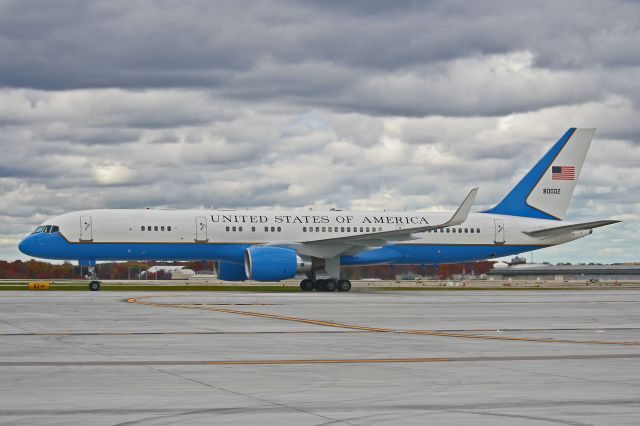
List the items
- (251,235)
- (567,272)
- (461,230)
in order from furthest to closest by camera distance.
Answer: (567,272) < (461,230) < (251,235)

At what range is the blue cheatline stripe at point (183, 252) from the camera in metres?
51.7

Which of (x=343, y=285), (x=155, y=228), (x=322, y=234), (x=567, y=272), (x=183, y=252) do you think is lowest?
(x=343, y=285)

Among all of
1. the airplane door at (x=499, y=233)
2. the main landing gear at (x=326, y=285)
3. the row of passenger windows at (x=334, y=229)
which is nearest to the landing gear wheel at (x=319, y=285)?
the main landing gear at (x=326, y=285)

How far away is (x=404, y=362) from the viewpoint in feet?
53.7

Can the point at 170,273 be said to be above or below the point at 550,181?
below

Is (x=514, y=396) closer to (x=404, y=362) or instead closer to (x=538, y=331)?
(x=404, y=362)

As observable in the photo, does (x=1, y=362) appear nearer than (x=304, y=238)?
Yes

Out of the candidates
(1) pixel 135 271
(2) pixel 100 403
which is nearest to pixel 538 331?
(2) pixel 100 403

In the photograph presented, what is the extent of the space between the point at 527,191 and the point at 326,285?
16718 millimetres

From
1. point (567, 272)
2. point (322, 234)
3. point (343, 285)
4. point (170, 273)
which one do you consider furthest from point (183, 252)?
point (567, 272)

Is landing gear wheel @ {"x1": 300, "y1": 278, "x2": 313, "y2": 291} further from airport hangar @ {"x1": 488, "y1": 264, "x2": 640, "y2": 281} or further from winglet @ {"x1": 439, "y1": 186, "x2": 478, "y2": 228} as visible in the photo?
airport hangar @ {"x1": 488, "y1": 264, "x2": 640, "y2": 281}

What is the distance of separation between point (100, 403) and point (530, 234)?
5205 centimetres

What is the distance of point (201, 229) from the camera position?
5328 centimetres

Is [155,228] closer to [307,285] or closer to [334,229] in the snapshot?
[307,285]
